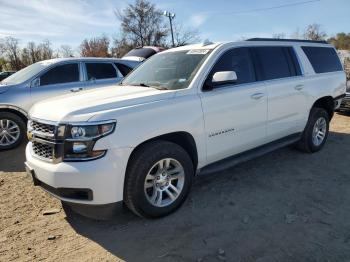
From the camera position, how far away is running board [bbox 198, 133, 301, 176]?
411 centimetres

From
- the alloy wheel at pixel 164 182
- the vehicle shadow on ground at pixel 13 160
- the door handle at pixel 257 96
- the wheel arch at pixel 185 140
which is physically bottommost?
the vehicle shadow on ground at pixel 13 160

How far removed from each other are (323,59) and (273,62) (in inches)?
65.1

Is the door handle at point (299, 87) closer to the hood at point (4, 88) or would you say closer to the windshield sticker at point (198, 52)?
the windshield sticker at point (198, 52)

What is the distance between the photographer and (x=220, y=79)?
12.8 feet

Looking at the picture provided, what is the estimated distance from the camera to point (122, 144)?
3.20m

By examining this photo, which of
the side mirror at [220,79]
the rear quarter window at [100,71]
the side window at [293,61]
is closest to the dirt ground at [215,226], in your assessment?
the side mirror at [220,79]

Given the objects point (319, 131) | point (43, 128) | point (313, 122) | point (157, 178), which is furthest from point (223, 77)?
point (319, 131)

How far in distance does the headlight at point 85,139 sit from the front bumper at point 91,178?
0.22 feet

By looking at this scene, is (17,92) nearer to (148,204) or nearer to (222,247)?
(148,204)

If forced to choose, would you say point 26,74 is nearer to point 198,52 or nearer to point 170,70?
point 170,70

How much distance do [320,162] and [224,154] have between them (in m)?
2.15

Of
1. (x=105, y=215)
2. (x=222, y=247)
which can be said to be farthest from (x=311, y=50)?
(x=105, y=215)

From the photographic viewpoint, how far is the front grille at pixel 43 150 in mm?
3363

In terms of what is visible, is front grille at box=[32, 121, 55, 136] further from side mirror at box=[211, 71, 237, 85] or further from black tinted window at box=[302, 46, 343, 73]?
black tinted window at box=[302, 46, 343, 73]
